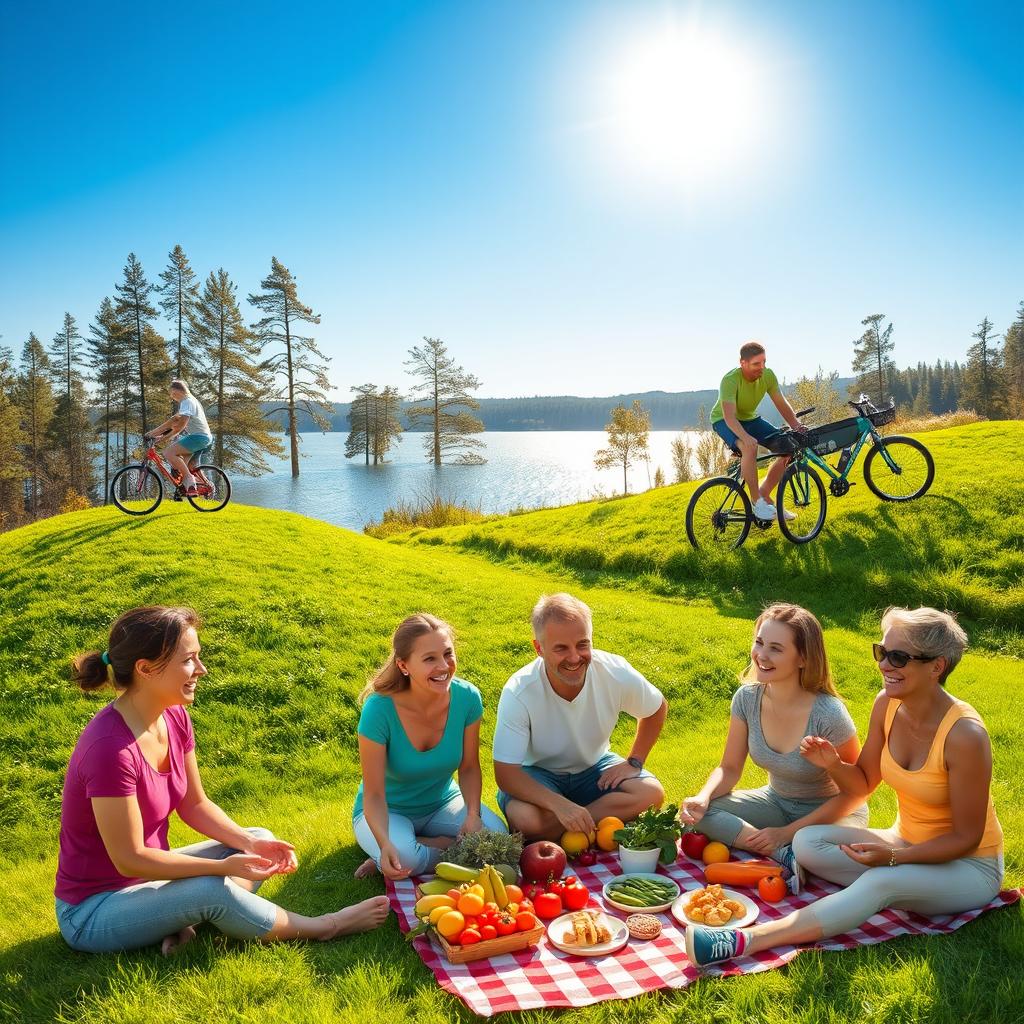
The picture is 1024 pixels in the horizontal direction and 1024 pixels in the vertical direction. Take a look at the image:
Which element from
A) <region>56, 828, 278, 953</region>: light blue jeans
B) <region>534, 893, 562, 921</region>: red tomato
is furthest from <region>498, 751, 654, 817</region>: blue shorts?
<region>56, 828, 278, 953</region>: light blue jeans

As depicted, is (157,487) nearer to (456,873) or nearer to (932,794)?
(456,873)

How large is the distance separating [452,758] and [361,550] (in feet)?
28.0

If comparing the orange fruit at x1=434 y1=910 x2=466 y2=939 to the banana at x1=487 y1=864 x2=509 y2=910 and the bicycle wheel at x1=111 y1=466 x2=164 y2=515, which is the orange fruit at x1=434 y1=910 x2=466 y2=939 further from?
the bicycle wheel at x1=111 y1=466 x2=164 y2=515

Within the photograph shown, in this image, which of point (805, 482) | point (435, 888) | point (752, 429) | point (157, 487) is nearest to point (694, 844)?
point (435, 888)

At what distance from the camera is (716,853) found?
14.0 feet

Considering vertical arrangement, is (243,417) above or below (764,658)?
above

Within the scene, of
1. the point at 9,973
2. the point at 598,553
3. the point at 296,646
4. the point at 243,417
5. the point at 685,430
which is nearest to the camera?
the point at 9,973

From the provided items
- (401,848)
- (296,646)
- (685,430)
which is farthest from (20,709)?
(685,430)

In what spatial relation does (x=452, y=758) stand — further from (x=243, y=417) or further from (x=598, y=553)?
(x=243, y=417)

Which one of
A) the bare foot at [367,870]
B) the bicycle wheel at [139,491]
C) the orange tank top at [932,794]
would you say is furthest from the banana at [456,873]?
the bicycle wheel at [139,491]

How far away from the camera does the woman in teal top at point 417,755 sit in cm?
424

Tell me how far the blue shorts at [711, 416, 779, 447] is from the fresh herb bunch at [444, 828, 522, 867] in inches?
304

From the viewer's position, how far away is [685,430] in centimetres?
3169

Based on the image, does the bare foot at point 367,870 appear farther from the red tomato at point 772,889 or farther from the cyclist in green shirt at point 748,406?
the cyclist in green shirt at point 748,406
